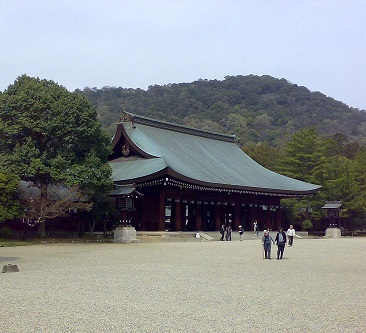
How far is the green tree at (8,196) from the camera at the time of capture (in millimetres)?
26016

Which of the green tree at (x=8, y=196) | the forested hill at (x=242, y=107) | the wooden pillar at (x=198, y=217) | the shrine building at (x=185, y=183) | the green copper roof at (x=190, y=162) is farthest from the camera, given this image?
the forested hill at (x=242, y=107)

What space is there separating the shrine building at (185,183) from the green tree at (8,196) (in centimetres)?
576

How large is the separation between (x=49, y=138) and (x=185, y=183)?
30.9 feet

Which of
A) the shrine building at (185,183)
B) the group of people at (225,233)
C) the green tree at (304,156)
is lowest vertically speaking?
the group of people at (225,233)

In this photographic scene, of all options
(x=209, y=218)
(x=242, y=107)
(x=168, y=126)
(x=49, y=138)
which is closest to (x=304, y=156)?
(x=168, y=126)

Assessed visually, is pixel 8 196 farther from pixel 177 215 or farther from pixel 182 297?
pixel 182 297

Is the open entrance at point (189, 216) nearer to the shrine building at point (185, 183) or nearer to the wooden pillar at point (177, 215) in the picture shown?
the shrine building at point (185, 183)

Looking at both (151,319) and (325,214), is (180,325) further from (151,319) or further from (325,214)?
(325,214)

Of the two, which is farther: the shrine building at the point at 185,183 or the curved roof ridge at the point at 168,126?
the curved roof ridge at the point at 168,126

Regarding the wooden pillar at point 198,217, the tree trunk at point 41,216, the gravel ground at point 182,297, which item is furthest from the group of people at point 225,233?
the gravel ground at point 182,297

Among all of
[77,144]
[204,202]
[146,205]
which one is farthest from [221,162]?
[77,144]

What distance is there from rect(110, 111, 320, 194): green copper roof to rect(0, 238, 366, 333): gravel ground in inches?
671

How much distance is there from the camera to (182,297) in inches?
398

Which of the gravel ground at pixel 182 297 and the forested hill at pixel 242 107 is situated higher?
the forested hill at pixel 242 107
